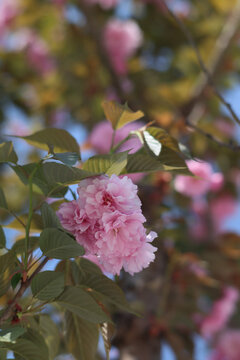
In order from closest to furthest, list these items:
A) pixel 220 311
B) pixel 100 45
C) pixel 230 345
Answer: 1. pixel 220 311
2. pixel 230 345
3. pixel 100 45

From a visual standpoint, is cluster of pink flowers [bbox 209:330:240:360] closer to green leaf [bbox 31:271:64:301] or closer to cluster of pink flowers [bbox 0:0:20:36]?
green leaf [bbox 31:271:64:301]

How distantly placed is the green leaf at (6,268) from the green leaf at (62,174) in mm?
110

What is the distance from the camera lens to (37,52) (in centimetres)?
290

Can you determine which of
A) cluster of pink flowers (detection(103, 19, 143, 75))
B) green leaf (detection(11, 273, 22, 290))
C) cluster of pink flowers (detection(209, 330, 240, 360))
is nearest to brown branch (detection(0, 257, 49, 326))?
green leaf (detection(11, 273, 22, 290))

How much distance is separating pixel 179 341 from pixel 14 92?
182 cm

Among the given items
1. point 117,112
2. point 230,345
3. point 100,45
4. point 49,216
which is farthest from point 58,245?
point 100,45

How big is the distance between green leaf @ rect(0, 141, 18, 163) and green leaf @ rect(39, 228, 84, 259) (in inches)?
4.8

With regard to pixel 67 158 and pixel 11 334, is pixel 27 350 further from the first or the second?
pixel 67 158

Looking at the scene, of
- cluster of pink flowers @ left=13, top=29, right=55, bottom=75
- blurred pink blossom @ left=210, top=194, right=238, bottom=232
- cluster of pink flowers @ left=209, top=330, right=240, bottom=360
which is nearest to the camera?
cluster of pink flowers @ left=209, top=330, right=240, bottom=360

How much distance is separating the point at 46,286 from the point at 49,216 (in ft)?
0.29

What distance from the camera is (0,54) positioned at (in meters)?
2.77

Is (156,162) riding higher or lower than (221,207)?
higher

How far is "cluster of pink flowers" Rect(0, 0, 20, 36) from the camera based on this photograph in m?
2.80

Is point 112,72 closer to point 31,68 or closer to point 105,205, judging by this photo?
point 31,68
